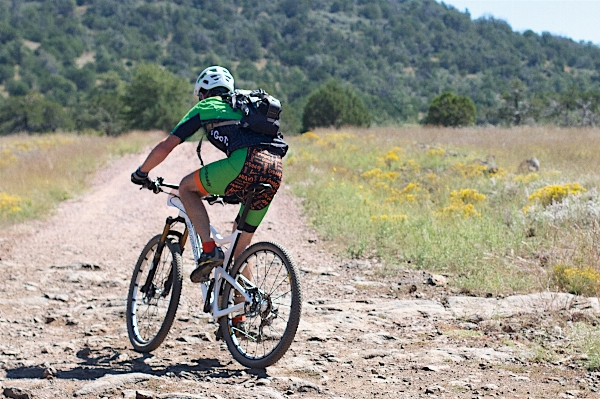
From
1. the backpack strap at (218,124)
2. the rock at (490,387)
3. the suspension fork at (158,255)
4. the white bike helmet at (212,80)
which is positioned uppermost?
the white bike helmet at (212,80)

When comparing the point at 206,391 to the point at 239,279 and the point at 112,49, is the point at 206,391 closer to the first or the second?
the point at 239,279

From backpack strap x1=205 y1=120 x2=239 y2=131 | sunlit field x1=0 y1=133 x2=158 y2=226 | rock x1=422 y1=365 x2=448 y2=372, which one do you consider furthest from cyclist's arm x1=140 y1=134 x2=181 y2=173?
sunlit field x1=0 y1=133 x2=158 y2=226

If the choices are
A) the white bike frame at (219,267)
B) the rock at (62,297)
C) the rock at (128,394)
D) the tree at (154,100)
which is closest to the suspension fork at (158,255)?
the white bike frame at (219,267)

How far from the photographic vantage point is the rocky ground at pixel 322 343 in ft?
13.0

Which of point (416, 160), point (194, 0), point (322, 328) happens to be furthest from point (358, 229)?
point (194, 0)

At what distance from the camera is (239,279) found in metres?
4.50

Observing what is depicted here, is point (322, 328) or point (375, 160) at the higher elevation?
point (375, 160)

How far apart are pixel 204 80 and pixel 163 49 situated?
144454 millimetres

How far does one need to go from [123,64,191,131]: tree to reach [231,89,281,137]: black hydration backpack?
135 feet

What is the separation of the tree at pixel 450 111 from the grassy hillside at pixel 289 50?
2274 cm

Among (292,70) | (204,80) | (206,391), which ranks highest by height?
(292,70)

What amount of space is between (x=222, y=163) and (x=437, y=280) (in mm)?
3212

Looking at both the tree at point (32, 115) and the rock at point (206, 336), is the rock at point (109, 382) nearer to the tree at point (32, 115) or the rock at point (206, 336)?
the rock at point (206, 336)

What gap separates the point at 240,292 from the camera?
440cm
